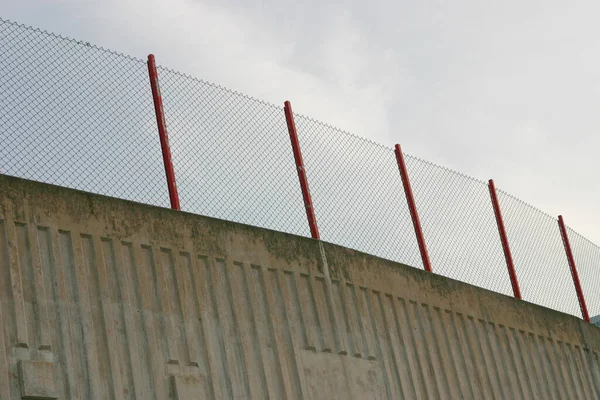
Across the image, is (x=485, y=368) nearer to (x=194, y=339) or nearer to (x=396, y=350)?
(x=396, y=350)

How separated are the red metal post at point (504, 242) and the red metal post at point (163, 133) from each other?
492cm

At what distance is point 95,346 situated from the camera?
7895 millimetres

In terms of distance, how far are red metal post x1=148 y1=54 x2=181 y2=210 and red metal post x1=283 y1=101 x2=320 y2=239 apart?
1.51 meters

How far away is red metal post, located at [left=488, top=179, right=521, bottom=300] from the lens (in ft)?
42.4

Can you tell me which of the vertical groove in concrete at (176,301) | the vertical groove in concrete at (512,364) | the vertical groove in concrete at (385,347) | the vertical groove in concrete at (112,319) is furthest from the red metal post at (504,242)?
the vertical groove in concrete at (112,319)

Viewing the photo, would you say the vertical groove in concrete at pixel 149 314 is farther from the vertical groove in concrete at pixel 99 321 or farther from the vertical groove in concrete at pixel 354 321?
the vertical groove in concrete at pixel 354 321

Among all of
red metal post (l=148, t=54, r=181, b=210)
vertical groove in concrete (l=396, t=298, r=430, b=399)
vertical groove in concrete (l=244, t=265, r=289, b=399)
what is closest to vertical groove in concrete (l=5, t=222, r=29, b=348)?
red metal post (l=148, t=54, r=181, b=210)

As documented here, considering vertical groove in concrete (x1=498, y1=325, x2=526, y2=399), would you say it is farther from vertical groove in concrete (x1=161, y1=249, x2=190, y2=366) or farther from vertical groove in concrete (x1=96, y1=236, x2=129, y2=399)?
vertical groove in concrete (x1=96, y1=236, x2=129, y2=399)

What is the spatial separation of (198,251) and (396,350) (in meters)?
2.33

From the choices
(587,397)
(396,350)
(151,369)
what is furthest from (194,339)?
(587,397)

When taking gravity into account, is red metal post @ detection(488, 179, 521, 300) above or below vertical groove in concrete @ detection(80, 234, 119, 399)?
above

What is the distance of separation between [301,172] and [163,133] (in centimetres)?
159

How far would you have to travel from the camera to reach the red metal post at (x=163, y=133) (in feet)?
30.0

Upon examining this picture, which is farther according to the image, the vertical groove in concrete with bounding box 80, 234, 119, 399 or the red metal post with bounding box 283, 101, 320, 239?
the red metal post with bounding box 283, 101, 320, 239
